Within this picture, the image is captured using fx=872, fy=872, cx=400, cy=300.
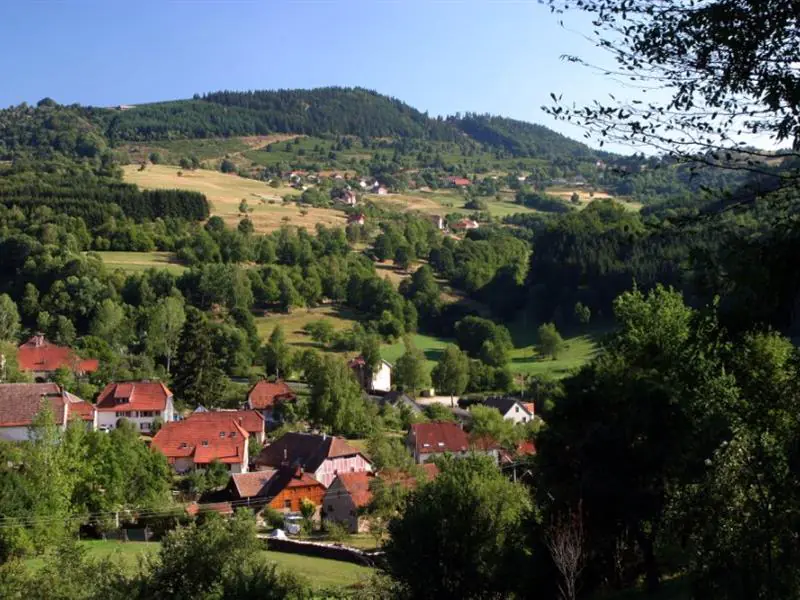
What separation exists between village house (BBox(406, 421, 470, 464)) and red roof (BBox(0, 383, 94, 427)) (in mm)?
14793

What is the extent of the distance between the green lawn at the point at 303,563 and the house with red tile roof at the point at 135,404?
1756 cm

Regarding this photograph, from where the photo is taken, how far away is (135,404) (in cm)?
4378

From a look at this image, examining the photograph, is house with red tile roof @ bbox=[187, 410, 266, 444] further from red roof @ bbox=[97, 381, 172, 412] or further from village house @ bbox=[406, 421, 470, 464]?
village house @ bbox=[406, 421, 470, 464]

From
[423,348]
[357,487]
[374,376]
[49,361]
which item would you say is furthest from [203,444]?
[423,348]

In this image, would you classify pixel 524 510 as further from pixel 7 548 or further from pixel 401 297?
pixel 401 297

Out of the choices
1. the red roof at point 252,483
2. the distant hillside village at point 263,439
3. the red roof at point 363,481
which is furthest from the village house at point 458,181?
the red roof at point 363,481

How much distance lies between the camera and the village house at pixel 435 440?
1550 inches

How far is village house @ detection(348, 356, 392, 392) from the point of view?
184 ft

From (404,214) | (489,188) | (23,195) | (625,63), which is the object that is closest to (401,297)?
(23,195)

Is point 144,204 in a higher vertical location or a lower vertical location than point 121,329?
higher

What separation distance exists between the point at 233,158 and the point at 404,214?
168 ft

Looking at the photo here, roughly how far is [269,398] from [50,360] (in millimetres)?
13883

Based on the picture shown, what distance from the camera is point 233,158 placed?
153375 mm

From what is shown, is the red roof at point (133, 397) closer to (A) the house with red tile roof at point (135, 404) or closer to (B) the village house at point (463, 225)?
(A) the house with red tile roof at point (135, 404)
